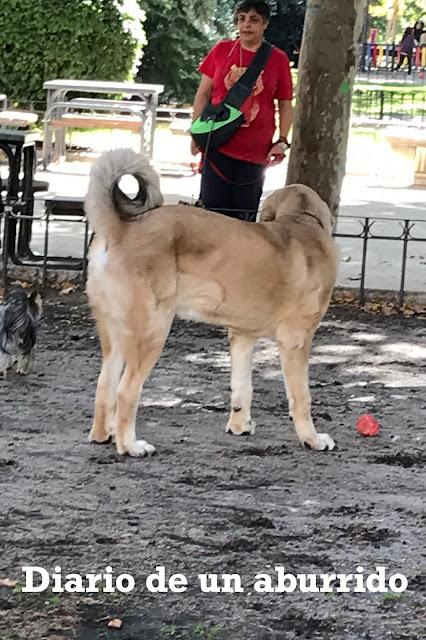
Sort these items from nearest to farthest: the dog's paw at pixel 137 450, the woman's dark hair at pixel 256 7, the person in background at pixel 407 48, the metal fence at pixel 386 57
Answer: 1. the dog's paw at pixel 137 450
2. the woman's dark hair at pixel 256 7
3. the person in background at pixel 407 48
4. the metal fence at pixel 386 57

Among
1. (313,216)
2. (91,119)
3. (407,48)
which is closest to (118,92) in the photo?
(91,119)

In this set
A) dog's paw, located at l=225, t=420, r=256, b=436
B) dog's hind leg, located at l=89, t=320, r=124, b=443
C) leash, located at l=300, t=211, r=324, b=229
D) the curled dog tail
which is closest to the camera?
the curled dog tail

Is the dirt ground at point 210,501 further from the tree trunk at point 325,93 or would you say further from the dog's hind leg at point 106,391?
the tree trunk at point 325,93

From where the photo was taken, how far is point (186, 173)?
621 inches

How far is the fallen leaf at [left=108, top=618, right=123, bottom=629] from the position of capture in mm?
Result: 3592

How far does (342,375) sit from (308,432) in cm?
150

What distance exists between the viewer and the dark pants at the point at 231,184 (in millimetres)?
7672

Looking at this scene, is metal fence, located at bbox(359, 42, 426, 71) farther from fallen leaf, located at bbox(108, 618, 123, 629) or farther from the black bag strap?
fallen leaf, located at bbox(108, 618, 123, 629)

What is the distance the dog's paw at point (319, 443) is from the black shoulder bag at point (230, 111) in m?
2.64

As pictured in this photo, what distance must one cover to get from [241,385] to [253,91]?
8.09ft

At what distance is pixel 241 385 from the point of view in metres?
5.79

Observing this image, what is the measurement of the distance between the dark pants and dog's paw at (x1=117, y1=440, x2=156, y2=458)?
2798 millimetres

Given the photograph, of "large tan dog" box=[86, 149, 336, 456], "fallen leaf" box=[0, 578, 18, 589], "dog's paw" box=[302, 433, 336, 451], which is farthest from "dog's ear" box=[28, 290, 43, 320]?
"fallen leaf" box=[0, 578, 18, 589]

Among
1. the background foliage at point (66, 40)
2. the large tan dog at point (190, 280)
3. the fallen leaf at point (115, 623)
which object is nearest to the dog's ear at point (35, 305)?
the large tan dog at point (190, 280)
